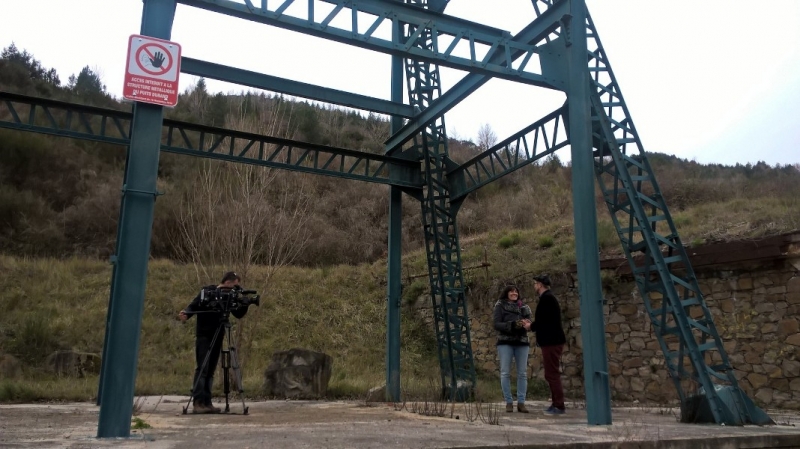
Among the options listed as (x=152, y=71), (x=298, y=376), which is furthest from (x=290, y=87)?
(x=298, y=376)

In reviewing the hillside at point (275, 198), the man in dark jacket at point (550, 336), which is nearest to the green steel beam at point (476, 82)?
the man in dark jacket at point (550, 336)

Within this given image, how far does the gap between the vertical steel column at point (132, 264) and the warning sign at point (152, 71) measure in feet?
0.47

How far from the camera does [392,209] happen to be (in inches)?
497

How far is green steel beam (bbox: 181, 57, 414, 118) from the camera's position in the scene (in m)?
9.70

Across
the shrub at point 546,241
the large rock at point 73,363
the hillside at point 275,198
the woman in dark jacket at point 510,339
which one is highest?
the hillside at point 275,198

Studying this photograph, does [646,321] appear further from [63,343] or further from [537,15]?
[63,343]

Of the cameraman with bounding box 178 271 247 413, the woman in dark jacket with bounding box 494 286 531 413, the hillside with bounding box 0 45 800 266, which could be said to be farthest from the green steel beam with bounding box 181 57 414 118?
the hillside with bounding box 0 45 800 266

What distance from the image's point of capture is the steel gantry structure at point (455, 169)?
19.3 feet

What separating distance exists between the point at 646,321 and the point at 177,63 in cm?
1065

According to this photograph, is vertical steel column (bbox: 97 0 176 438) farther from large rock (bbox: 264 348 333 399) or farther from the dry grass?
the dry grass

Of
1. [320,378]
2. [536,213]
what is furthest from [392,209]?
[536,213]

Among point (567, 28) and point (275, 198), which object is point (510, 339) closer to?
point (567, 28)

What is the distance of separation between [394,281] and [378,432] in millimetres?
6667

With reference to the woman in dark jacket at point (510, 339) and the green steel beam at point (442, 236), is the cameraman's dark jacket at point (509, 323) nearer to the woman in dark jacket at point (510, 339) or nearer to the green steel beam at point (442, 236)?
the woman in dark jacket at point (510, 339)
